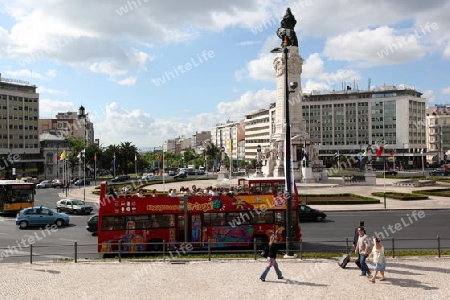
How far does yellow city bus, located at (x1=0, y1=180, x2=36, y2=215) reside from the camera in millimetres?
37938

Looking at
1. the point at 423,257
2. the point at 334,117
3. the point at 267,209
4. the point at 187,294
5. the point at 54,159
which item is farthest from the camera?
the point at 334,117

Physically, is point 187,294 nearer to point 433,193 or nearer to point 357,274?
point 357,274

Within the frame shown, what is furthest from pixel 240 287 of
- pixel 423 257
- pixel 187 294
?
pixel 423 257

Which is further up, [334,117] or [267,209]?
[334,117]

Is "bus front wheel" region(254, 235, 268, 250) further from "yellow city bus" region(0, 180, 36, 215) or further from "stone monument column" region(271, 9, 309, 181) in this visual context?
"stone monument column" region(271, 9, 309, 181)

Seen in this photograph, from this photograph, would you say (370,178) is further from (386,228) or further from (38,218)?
(38,218)

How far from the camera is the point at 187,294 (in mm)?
14648

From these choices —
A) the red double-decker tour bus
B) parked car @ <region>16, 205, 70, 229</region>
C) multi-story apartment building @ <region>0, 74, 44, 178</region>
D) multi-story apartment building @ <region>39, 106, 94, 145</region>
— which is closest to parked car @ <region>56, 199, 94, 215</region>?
parked car @ <region>16, 205, 70, 229</region>

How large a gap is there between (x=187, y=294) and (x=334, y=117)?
132m

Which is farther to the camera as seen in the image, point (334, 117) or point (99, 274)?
point (334, 117)

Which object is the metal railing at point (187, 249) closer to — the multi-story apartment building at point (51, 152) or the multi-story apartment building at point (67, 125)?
the multi-story apartment building at point (51, 152)

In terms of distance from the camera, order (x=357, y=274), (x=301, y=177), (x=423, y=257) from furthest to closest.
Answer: (x=301, y=177) < (x=423, y=257) < (x=357, y=274)

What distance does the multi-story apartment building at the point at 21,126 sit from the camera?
9944 cm

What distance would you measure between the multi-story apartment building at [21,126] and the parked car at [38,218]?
231ft
